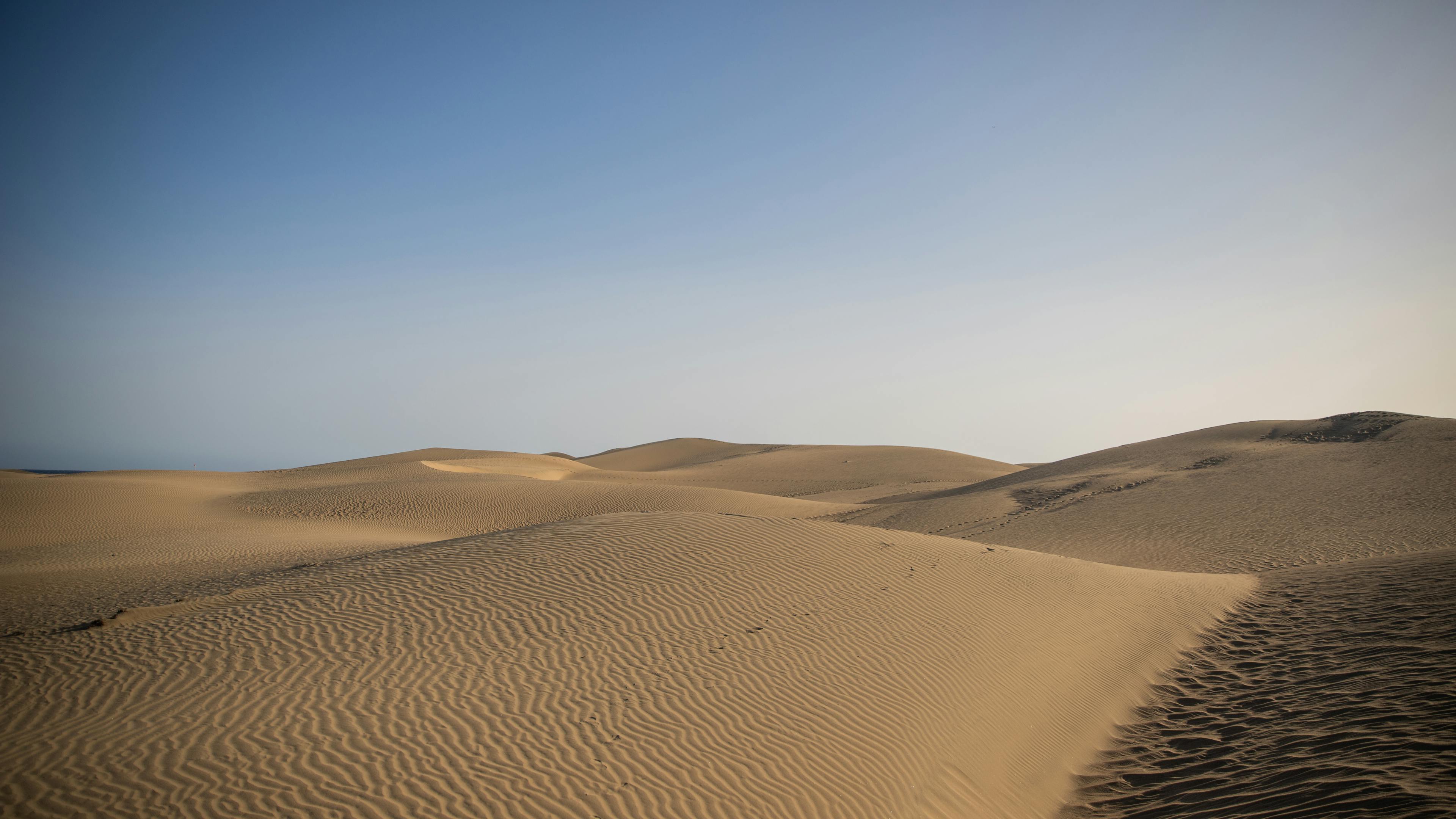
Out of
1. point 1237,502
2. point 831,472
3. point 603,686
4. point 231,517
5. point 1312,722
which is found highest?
point 831,472

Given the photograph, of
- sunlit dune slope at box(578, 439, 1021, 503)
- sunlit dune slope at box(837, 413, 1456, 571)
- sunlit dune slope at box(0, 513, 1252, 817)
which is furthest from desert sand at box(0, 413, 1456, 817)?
sunlit dune slope at box(578, 439, 1021, 503)

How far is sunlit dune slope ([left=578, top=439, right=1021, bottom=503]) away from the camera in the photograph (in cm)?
4079

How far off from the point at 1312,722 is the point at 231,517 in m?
27.9

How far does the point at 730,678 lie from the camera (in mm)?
6977

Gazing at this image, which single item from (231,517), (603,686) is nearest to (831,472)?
(231,517)

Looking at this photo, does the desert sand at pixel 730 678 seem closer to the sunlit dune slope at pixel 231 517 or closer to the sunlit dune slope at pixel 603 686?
the sunlit dune slope at pixel 603 686

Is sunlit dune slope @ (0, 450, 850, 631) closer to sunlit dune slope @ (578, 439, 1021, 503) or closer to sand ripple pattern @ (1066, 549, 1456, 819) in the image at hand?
sunlit dune slope @ (578, 439, 1021, 503)

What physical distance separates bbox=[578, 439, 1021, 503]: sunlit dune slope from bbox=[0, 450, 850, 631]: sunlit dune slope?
9633mm

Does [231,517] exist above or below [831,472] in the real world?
below

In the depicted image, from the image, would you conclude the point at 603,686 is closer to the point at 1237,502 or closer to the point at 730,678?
the point at 730,678

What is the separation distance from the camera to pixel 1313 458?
22.8 m

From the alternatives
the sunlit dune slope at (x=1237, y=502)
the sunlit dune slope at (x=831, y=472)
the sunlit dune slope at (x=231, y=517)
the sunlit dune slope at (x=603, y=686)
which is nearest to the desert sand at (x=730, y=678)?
the sunlit dune slope at (x=603, y=686)

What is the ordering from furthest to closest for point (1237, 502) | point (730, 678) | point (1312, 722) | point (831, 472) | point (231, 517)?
point (831, 472) < point (231, 517) < point (1237, 502) < point (730, 678) < point (1312, 722)

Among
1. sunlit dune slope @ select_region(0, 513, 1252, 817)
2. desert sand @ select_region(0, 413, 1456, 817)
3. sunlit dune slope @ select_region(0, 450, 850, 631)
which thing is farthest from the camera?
sunlit dune slope @ select_region(0, 450, 850, 631)
